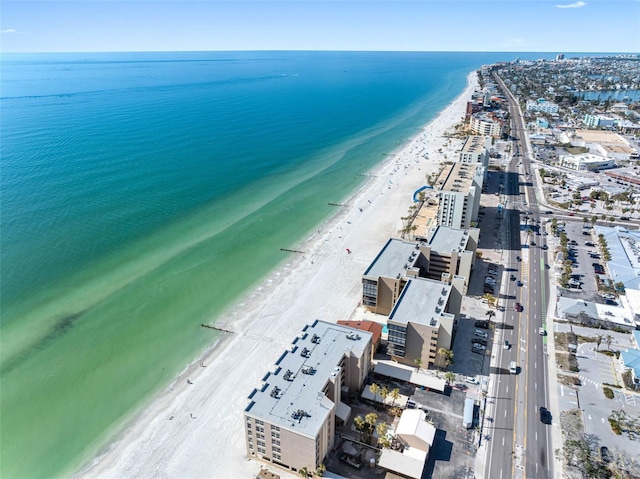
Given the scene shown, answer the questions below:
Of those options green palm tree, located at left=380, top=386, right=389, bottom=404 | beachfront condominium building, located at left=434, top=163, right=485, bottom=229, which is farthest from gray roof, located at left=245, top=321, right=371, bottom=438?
beachfront condominium building, located at left=434, top=163, right=485, bottom=229

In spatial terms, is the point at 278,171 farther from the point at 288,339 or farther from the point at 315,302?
the point at 288,339

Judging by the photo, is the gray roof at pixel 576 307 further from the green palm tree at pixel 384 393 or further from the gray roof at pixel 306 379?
the gray roof at pixel 306 379

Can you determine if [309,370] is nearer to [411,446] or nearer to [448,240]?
[411,446]

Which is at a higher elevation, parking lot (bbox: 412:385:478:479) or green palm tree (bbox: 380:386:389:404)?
green palm tree (bbox: 380:386:389:404)

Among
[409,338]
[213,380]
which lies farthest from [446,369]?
[213,380]

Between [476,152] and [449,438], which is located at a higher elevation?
[476,152]

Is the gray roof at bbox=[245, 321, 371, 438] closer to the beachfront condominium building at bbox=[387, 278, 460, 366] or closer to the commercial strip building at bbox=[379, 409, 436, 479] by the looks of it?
the beachfront condominium building at bbox=[387, 278, 460, 366]

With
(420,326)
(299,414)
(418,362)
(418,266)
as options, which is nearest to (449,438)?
(418,362)
